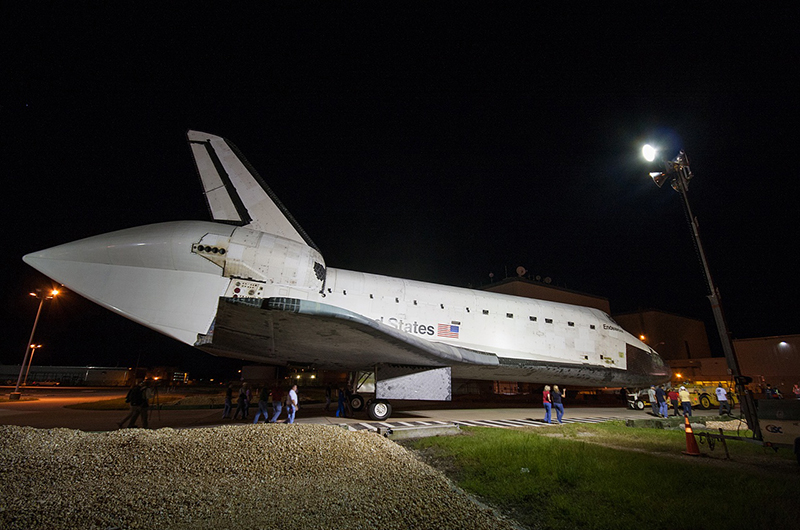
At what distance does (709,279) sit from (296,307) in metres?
6.95

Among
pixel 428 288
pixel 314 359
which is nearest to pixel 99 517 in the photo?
pixel 314 359

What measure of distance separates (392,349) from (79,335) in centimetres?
A: 9040

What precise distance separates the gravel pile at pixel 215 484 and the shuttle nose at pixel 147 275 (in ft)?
7.41

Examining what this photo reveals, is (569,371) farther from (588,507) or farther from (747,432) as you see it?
(588,507)

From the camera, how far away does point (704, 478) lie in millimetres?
3760

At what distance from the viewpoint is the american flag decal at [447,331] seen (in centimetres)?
895

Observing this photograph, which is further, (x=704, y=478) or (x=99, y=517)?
(x=704, y=478)

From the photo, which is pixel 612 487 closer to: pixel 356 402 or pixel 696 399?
pixel 356 402

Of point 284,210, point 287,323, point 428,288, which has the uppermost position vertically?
point 284,210

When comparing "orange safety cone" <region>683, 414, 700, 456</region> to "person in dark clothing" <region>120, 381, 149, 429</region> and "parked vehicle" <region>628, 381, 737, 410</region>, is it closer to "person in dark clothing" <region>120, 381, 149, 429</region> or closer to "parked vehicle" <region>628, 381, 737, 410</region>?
"person in dark clothing" <region>120, 381, 149, 429</region>

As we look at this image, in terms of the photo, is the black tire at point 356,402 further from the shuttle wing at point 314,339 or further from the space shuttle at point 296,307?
the shuttle wing at point 314,339

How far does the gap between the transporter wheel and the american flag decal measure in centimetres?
223

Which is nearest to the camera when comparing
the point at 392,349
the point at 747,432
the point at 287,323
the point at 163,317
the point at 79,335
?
the point at 287,323

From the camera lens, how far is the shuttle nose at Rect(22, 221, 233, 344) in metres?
6.07
